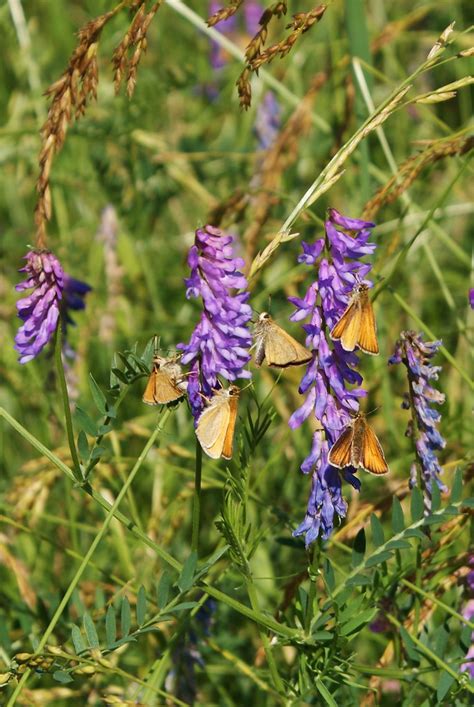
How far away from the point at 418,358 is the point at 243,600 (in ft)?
Result: 3.71

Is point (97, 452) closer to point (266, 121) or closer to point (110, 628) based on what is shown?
point (110, 628)

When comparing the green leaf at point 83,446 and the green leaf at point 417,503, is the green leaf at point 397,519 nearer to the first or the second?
the green leaf at point 417,503

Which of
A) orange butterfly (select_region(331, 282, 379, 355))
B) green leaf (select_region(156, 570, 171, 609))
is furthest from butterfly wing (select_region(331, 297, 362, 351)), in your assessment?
green leaf (select_region(156, 570, 171, 609))

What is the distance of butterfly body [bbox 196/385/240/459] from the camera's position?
1.65 m

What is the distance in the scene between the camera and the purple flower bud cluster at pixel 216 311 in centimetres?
168

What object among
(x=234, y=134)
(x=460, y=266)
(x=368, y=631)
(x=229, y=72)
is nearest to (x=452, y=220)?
(x=460, y=266)

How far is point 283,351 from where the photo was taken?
173 centimetres

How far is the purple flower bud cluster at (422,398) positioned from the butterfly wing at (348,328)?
0.40 feet

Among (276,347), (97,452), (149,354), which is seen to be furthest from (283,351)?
(97,452)

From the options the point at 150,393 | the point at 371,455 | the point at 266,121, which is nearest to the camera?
the point at 371,455

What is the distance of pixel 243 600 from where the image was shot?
264cm

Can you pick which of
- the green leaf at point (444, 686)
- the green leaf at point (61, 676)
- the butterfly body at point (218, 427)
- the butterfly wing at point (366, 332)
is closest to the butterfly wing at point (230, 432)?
the butterfly body at point (218, 427)

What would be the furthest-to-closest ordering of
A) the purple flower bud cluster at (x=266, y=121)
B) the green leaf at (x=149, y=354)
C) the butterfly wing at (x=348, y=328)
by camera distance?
the purple flower bud cluster at (x=266, y=121), the green leaf at (x=149, y=354), the butterfly wing at (x=348, y=328)

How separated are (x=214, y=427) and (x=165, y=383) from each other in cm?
13
